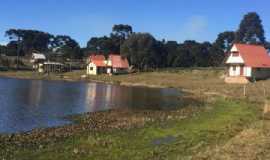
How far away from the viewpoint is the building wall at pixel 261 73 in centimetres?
8344

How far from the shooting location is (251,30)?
5423 inches

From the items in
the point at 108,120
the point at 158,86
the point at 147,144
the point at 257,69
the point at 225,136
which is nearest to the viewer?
the point at 147,144

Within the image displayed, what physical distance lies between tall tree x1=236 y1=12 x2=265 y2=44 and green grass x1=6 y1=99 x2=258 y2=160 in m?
108

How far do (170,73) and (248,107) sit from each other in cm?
6812

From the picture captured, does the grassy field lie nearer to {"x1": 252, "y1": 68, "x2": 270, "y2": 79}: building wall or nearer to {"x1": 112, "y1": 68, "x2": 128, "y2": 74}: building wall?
{"x1": 252, "y1": 68, "x2": 270, "y2": 79}: building wall

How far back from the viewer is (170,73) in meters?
110

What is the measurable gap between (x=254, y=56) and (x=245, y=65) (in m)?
5.76

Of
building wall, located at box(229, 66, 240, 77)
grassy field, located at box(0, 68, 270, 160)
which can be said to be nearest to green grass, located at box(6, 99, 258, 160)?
grassy field, located at box(0, 68, 270, 160)

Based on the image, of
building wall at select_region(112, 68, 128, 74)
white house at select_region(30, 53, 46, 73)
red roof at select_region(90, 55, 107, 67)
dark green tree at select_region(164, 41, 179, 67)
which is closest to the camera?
building wall at select_region(112, 68, 128, 74)

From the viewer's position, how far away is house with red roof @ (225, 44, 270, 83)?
8100 centimetres

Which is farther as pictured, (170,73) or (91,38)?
(91,38)

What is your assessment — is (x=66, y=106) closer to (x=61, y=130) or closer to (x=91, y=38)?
(x=61, y=130)

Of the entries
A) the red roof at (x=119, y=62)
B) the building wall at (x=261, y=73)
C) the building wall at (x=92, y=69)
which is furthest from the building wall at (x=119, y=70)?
the building wall at (x=261, y=73)

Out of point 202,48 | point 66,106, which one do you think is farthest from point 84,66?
point 66,106
